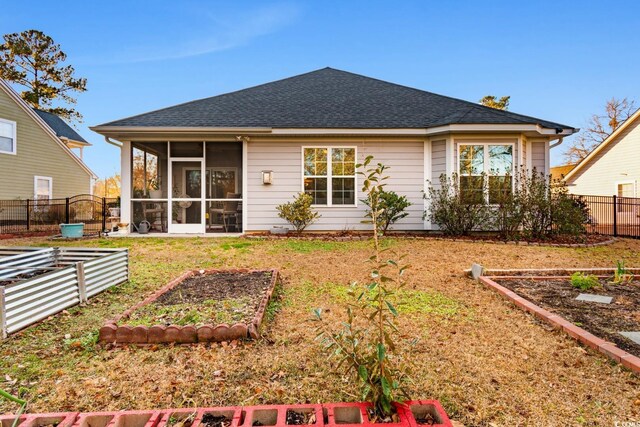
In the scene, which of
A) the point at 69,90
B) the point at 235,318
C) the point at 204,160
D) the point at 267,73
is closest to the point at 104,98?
the point at 69,90

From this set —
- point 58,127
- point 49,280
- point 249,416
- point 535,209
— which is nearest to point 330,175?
point 535,209

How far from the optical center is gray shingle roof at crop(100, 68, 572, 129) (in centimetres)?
994

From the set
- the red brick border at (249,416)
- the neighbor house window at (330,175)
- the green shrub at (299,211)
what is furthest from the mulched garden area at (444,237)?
the red brick border at (249,416)

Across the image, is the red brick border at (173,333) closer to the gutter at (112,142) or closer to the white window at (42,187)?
the gutter at (112,142)

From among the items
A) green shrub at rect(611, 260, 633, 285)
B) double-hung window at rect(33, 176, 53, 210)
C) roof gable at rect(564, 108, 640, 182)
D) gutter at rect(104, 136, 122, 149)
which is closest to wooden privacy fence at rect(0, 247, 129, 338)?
gutter at rect(104, 136, 122, 149)

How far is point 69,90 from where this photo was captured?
25.3m

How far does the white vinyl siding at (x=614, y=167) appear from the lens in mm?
16781

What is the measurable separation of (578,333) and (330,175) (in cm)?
791

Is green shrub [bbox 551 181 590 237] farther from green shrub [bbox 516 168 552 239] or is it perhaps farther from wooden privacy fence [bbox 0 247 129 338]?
wooden privacy fence [bbox 0 247 129 338]

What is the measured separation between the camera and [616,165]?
58.9ft

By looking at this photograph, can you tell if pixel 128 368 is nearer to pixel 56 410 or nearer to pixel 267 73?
pixel 56 410

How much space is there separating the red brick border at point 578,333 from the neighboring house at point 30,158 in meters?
18.6

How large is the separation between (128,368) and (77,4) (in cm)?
1757

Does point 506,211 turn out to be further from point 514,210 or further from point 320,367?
point 320,367
